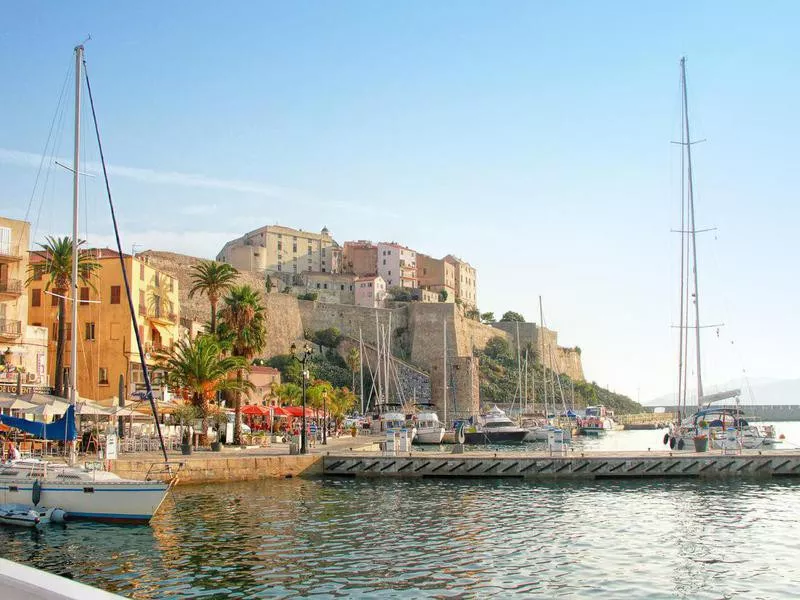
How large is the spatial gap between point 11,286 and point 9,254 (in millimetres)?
1592

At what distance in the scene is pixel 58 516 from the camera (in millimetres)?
20250

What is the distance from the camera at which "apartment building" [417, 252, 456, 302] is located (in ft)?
429

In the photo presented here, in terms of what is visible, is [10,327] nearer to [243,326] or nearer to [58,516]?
[243,326]

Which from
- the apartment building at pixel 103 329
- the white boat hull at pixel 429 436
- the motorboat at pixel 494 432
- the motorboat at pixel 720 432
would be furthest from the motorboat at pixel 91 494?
the white boat hull at pixel 429 436

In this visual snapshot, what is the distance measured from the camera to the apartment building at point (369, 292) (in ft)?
377

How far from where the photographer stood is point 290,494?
2692cm

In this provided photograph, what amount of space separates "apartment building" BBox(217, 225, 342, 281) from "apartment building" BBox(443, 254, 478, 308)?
2222cm

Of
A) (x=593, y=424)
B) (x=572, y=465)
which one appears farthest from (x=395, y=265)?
(x=572, y=465)

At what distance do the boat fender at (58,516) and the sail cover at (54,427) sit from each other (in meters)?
2.93

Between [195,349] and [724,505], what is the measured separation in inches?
879

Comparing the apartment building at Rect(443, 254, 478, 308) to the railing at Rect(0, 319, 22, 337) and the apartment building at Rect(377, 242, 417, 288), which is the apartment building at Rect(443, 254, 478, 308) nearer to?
the apartment building at Rect(377, 242, 417, 288)

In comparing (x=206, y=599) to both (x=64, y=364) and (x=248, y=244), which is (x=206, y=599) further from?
(x=248, y=244)

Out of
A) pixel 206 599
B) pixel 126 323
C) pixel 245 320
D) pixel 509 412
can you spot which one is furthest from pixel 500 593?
pixel 509 412

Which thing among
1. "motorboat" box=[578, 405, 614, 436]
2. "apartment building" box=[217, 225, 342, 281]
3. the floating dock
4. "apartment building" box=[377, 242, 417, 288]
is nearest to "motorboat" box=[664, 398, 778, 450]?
the floating dock
